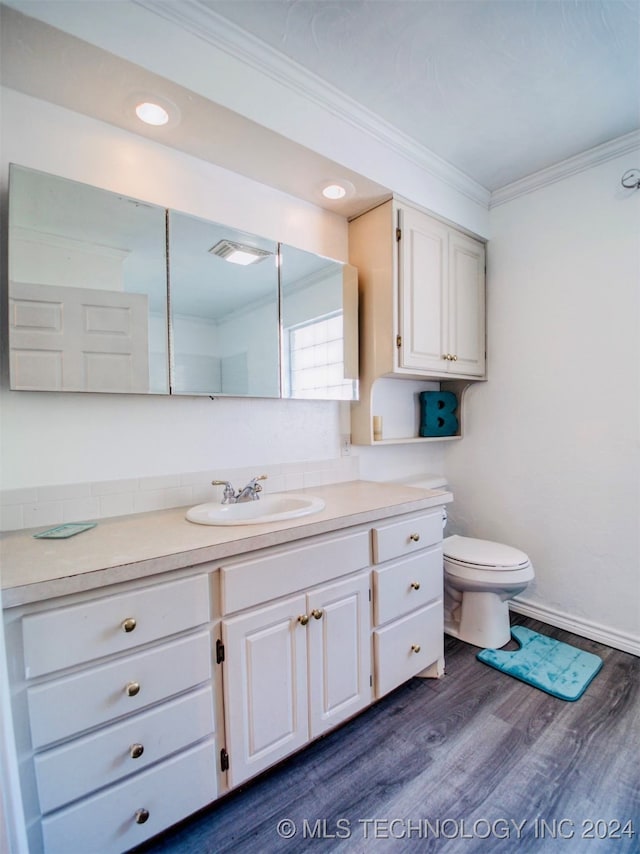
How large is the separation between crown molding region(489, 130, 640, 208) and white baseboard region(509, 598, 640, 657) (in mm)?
2500

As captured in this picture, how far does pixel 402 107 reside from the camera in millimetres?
1708

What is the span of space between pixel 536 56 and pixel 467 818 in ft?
8.77

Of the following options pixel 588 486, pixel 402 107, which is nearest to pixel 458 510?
pixel 588 486

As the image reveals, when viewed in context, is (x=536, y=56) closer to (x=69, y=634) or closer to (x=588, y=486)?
(x=588, y=486)

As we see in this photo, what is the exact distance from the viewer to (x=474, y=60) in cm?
148

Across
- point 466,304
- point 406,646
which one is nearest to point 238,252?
point 466,304

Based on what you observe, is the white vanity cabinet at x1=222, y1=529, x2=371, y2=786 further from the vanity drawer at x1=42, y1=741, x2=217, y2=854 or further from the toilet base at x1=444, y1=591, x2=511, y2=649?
the toilet base at x1=444, y1=591, x2=511, y2=649

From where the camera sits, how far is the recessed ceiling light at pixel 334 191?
184cm

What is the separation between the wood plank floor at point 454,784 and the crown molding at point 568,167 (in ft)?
8.57

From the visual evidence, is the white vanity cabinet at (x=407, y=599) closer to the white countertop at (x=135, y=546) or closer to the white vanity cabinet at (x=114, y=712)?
the white countertop at (x=135, y=546)

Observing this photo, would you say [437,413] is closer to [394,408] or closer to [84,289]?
[394,408]

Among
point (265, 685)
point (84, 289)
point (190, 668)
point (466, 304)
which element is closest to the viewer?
point (190, 668)

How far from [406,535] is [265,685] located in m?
0.77

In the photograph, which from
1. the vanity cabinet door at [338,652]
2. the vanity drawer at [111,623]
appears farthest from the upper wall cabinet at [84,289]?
the vanity cabinet door at [338,652]
